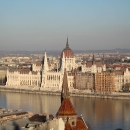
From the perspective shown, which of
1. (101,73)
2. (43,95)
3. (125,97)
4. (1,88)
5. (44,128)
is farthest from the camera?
(1,88)

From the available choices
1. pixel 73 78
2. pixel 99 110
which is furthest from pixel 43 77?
pixel 99 110

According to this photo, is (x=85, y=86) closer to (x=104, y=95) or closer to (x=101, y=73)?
(x=101, y=73)

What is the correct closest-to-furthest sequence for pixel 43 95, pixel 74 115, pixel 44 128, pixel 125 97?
1. pixel 44 128
2. pixel 74 115
3. pixel 125 97
4. pixel 43 95

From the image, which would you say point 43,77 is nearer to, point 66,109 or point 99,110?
point 99,110

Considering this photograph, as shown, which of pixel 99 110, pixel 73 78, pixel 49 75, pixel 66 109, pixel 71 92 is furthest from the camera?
pixel 49 75

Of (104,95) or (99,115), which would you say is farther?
(104,95)

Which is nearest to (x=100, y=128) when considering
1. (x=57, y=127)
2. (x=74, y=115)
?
(x=74, y=115)

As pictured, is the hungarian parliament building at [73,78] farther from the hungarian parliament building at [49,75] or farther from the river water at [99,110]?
the river water at [99,110]

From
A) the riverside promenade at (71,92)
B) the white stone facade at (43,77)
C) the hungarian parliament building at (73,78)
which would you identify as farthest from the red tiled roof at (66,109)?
the white stone facade at (43,77)

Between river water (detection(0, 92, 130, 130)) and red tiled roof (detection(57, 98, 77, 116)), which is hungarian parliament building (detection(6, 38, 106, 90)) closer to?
river water (detection(0, 92, 130, 130))
